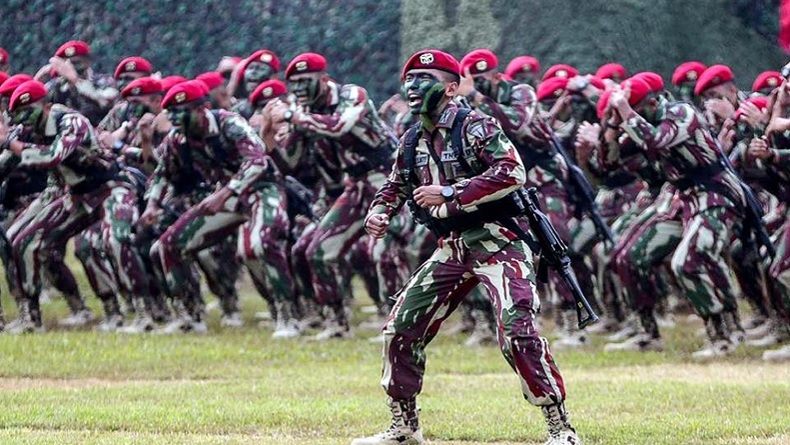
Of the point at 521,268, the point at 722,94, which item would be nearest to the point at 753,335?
the point at 722,94

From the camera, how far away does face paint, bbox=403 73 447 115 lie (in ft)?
31.5

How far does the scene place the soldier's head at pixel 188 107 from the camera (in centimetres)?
1591

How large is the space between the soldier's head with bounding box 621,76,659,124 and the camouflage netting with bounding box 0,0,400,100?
12.4 metres

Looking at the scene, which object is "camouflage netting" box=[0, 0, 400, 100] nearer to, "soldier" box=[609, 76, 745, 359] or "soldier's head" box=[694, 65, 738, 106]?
"soldier's head" box=[694, 65, 738, 106]

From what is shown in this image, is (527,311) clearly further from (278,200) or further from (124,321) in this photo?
(124,321)

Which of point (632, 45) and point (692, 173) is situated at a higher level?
point (692, 173)

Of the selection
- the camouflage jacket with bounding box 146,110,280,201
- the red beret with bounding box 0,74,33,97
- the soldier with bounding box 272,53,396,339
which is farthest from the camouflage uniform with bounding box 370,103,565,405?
the red beret with bounding box 0,74,33,97

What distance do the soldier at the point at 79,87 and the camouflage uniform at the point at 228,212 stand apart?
11.5 feet

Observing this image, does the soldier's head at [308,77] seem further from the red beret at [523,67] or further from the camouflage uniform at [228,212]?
the red beret at [523,67]

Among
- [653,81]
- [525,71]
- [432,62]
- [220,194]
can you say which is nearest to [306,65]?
[220,194]

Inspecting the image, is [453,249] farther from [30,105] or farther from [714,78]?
[30,105]

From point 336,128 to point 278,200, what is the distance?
1.20 m

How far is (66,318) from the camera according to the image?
18.1 meters

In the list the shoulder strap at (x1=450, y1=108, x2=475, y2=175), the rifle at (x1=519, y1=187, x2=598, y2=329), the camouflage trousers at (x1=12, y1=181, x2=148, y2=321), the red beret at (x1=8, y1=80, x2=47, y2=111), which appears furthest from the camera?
the camouflage trousers at (x1=12, y1=181, x2=148, y2=321)
